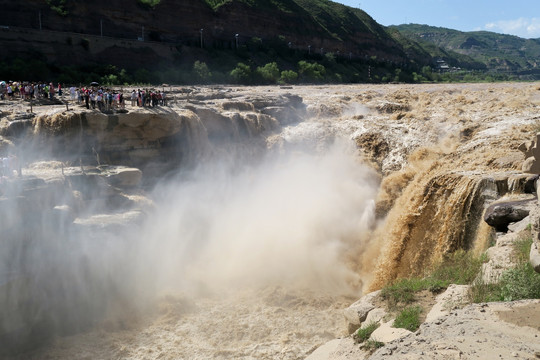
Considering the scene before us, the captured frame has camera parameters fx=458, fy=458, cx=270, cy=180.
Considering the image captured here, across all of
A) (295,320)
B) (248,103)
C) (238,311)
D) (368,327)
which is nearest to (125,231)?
(238,311)

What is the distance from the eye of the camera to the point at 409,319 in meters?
6.93

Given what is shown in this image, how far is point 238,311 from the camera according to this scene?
12.0 meters

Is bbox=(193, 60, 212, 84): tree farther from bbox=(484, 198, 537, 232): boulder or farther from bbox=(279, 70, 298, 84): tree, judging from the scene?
bbox=(484, 198, 537, 232): boulder

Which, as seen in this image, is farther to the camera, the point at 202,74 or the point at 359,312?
the point at 202,74

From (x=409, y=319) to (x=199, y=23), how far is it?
163 ft

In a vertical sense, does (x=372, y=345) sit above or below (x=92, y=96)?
below

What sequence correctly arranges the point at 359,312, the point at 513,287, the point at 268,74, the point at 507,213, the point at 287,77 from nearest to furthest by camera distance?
1. the point at 513,287
2. the point at 359,312
3. the point at 507,213
4. the point at 268,74
5. the point at 287,77

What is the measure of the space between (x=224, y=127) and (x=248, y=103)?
2.75m

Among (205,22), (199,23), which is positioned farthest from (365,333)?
(205,22)

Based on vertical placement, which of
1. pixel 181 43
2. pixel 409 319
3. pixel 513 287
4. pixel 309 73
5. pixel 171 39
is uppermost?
pixel 171 39

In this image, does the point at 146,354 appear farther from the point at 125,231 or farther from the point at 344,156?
the point at 344,156

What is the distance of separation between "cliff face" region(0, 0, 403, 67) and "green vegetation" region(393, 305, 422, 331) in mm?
36087

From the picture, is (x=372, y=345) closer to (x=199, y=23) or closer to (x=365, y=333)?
(x=365, y=333)

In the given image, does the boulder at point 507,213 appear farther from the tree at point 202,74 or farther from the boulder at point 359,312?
the tree at point 202,74
